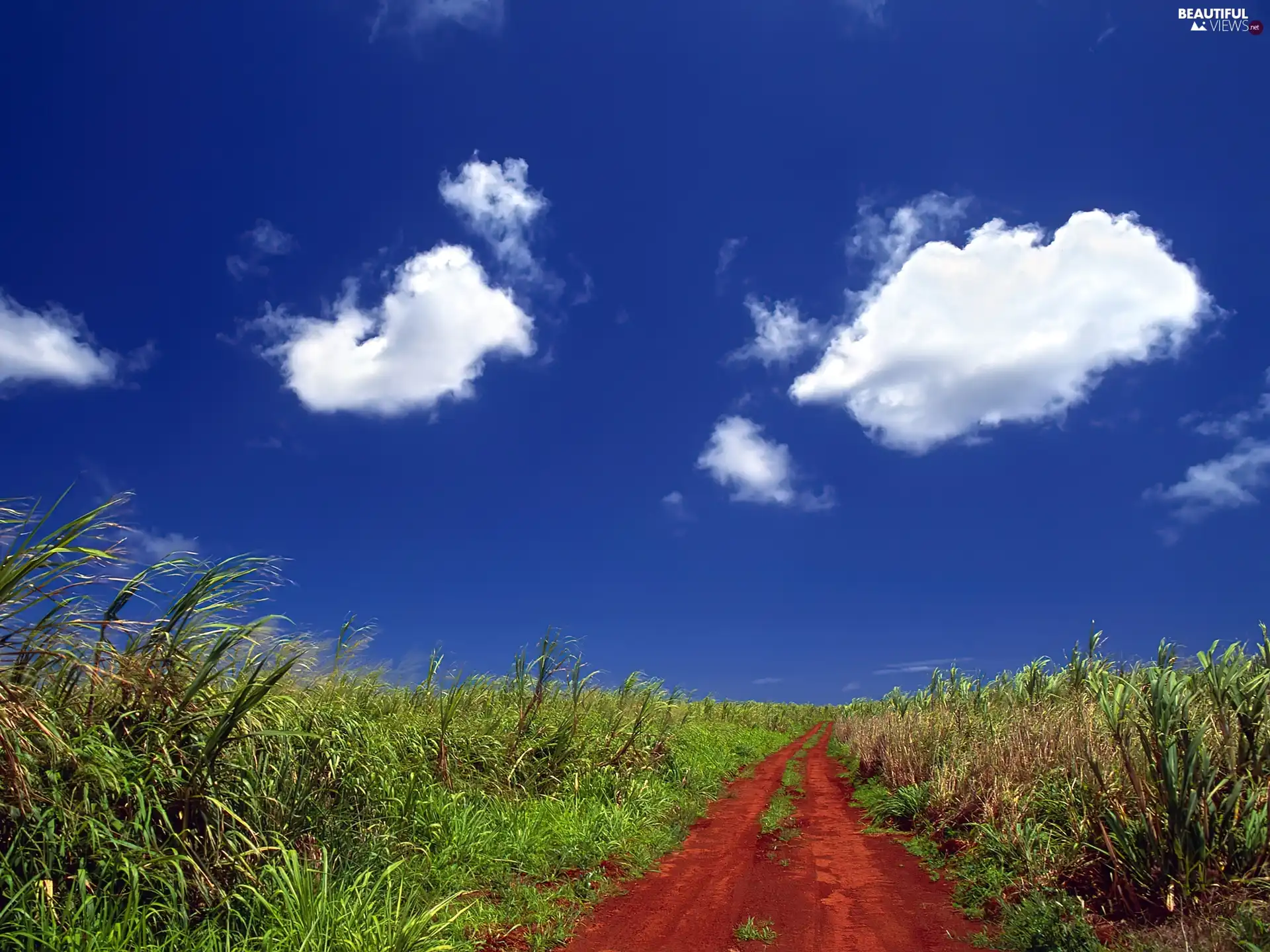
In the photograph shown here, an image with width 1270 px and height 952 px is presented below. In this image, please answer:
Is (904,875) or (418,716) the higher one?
(418,716)

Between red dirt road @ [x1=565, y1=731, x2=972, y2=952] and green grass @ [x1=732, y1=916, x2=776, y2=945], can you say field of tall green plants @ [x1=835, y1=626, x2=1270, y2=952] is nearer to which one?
red dirt road @ [x1=565, y1=731, x2=972, y2=952]

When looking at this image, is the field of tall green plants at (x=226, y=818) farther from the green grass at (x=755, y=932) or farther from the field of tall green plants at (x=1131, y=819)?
the field of tall green plants at (x=1131, y=819)

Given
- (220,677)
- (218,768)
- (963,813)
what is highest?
(220,677)

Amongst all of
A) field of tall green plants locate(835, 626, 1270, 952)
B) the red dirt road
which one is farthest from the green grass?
field of tall green plants locate(835, 626, 1270, 952)

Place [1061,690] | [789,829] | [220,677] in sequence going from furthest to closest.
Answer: [1061,690], [789,829], [220,677]

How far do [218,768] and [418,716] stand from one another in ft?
16.5

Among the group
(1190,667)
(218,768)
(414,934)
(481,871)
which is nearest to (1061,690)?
(1190,667)

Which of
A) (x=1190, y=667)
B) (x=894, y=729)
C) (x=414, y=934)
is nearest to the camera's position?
(x=414, y=934)

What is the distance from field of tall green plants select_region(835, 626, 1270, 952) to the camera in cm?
538

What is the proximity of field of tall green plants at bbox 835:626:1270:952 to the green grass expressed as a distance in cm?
203

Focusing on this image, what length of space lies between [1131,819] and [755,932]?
3.35 m

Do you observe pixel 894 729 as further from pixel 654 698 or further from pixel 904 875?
pixel 904 875

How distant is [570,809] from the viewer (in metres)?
9.80

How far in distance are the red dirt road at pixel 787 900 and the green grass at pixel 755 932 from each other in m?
0.06
